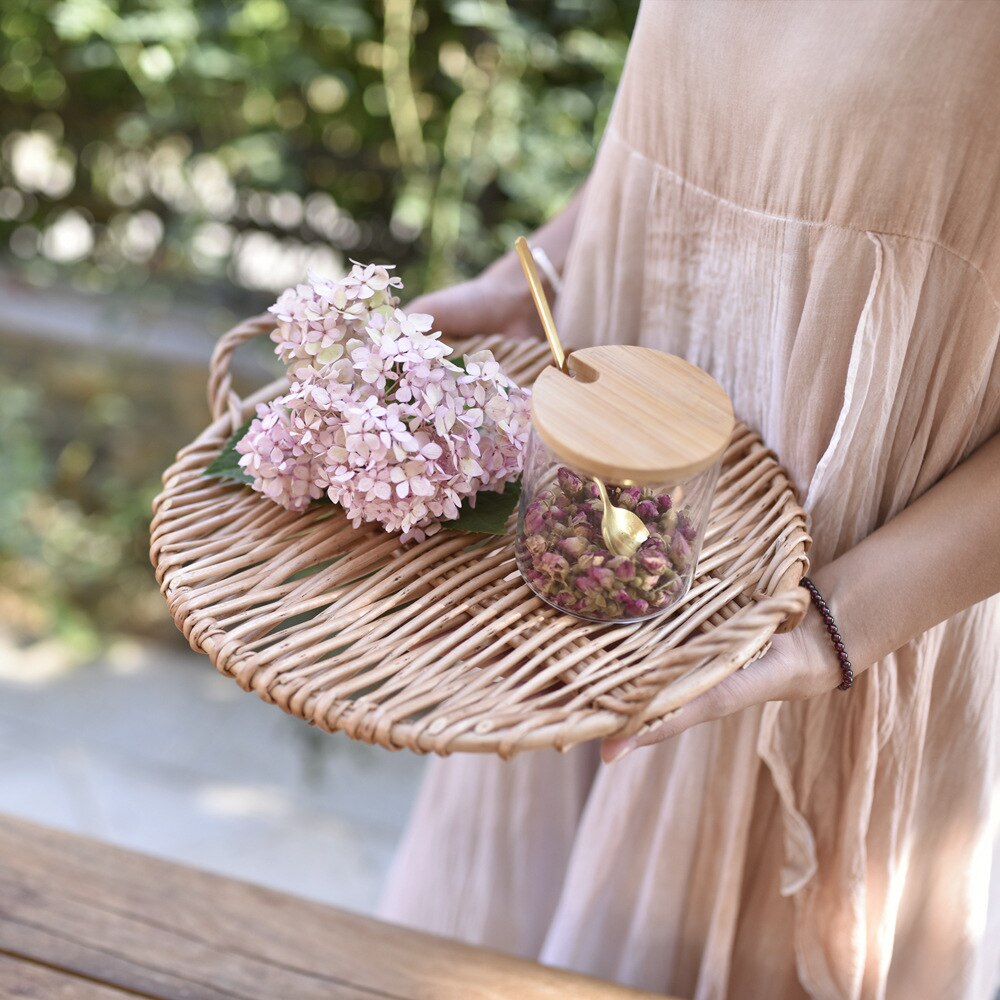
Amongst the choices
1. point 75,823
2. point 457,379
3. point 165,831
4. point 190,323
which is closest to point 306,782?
point 165,831

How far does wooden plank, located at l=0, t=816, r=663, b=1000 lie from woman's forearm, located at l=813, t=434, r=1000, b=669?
0.42 metres

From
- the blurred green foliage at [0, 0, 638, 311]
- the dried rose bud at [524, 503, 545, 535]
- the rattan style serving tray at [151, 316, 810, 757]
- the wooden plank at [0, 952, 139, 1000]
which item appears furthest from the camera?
the blurred green foliage at [0, 0, 638, 311]

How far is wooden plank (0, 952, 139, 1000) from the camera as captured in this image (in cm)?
83

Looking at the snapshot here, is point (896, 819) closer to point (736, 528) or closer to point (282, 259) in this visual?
point (736, 528)

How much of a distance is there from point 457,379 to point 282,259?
4.52 feet

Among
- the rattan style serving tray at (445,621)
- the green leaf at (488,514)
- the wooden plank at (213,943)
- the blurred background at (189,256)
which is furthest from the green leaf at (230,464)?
the blurred background at (189,256)

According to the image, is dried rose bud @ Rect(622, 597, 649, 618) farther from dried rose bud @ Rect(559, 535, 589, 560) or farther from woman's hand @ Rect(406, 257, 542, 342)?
woman's hand @ Rect(406, 257, 542, 342)

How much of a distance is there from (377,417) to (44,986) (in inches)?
23.4

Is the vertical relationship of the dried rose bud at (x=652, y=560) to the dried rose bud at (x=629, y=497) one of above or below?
below

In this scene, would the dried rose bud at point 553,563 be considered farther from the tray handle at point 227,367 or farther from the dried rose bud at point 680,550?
the tray handle at point 227,367

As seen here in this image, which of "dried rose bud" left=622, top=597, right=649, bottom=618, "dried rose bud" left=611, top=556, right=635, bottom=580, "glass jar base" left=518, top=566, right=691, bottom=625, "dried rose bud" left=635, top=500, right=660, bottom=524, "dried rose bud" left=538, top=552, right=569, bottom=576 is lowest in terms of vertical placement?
"glass jar base" left=518, top=566, right=691, bottom=625

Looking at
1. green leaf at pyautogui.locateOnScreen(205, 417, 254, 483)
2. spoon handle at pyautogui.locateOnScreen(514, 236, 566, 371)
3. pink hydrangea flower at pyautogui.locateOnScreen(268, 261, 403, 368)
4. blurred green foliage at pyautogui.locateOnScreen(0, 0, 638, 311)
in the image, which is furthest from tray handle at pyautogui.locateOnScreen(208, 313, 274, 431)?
blurred green foliage at pyautogui.locateOnScreen(0, 0, 638, 311)

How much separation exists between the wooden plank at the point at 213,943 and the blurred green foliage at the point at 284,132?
45.5 inches

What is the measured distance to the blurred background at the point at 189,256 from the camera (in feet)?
5.47
